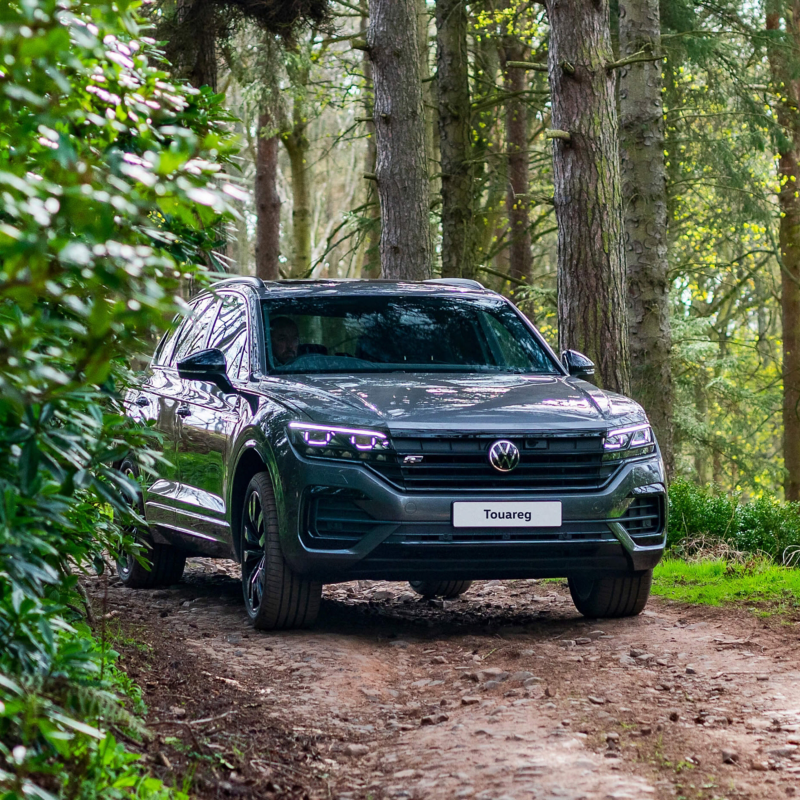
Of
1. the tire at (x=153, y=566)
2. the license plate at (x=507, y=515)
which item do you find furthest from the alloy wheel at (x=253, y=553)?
the tire at (x=153, y=566)

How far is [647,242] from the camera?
15.4 m

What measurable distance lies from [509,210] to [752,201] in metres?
5.00

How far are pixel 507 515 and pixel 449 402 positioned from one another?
72 cm

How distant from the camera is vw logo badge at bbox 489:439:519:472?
6.56 m

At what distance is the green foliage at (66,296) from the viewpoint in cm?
253

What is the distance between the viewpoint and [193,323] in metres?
9.37

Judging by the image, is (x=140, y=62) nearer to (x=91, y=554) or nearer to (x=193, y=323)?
(x=91, y=554)

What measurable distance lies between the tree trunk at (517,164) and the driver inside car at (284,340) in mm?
14321

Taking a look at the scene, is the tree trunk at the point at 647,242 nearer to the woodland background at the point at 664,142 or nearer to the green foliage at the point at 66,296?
the woodland background at the point at 664,142

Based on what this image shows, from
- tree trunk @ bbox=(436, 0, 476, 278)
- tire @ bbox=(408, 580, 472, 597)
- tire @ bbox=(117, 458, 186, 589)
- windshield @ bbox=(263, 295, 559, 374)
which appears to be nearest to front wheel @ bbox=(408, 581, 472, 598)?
tire @ bbox=(408, 580, 472, 597)

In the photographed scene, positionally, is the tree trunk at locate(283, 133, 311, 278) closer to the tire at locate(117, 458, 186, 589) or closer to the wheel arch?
the tire at locate(117, 458, 186, 589)

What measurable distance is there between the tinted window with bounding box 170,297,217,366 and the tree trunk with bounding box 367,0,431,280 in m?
5.14

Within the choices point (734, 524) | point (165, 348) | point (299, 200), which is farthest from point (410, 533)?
point (299, 200)

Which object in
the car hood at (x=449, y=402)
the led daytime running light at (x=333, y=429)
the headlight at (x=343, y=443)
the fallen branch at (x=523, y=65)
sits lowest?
the headlight at (x=343, y=443)
